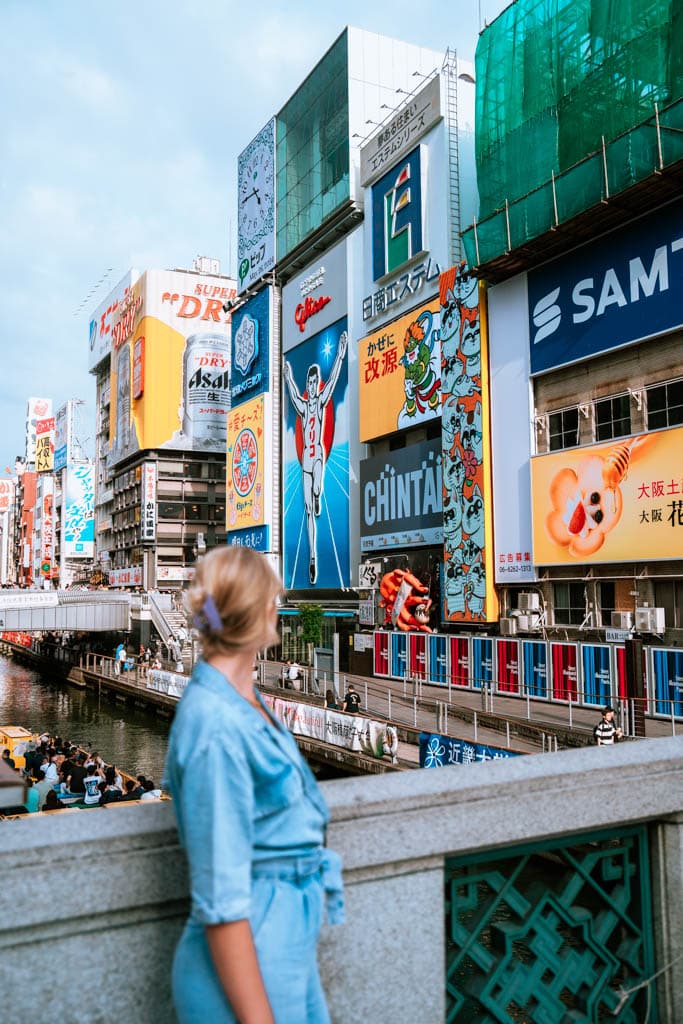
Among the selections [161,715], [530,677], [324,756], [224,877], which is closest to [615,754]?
[224,877]

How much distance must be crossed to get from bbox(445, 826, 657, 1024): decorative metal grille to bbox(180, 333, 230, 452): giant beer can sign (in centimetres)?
6665

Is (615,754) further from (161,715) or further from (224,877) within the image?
(161,715)

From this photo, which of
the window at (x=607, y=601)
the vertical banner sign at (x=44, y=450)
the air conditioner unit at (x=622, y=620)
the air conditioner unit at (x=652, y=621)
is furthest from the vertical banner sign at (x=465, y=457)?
the vertical banner sign at (x=44, y=450)

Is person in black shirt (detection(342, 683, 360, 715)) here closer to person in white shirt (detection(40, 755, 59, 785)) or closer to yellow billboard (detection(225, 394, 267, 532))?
person in white shirt (detection(40, 755, 59, 785))

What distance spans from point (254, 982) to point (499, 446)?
24450 millimetres

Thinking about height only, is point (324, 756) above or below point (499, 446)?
below

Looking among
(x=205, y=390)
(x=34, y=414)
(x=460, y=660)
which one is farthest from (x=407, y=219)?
(x=34, y=414)

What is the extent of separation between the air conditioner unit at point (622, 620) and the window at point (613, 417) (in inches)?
184

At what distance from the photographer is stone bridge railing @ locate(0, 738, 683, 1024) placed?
83.4 inches

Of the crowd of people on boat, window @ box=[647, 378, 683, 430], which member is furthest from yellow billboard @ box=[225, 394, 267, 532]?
window @ box=[647, 378, 683, 430]

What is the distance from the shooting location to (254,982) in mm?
1787

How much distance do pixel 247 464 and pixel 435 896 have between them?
149 ft

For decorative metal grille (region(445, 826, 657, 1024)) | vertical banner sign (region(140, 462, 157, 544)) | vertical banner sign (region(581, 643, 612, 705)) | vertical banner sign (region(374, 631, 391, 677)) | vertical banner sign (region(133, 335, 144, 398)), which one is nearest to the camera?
decorative metal grille (region(445, 826, 657, 1024))

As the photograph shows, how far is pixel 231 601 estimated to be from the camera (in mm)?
1941
